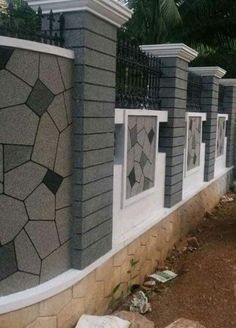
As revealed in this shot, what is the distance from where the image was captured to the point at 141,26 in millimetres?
13242

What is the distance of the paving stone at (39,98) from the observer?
305 centimetres

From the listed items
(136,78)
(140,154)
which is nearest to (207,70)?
(136,78)

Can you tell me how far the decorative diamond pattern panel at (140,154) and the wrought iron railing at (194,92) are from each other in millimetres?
1975

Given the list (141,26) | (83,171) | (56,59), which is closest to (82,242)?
(83,171)

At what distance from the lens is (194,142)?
23.6 ft

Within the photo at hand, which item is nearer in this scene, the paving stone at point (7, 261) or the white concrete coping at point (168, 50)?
the paving stone at point (7, 261)

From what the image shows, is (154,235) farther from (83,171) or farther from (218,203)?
(218,203)

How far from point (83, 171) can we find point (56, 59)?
2.81 ft

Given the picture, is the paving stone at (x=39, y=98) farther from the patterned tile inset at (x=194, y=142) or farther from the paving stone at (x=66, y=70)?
the patterned tile inset at (x=194, y=142)

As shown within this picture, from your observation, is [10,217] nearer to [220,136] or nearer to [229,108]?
[220,136]

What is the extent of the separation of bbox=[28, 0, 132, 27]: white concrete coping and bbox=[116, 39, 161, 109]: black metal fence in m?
0.69

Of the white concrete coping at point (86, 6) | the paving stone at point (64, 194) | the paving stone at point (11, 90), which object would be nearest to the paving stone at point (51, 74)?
the paving stone at point (11, 90)

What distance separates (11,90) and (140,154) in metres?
2.18

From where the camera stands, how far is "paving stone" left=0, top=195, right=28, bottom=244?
294 cm
